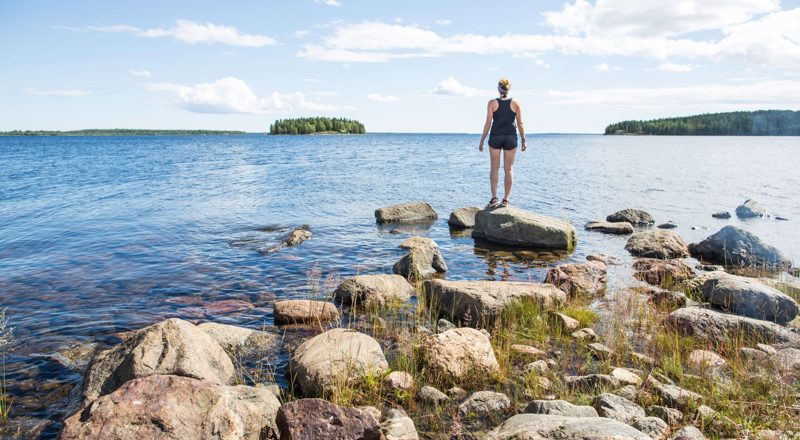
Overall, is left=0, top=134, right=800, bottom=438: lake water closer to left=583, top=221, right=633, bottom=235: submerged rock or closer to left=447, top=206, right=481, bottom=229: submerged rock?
left=447, top=206, right=481, bottom=229: submerged rock

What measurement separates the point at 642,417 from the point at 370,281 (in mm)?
5454

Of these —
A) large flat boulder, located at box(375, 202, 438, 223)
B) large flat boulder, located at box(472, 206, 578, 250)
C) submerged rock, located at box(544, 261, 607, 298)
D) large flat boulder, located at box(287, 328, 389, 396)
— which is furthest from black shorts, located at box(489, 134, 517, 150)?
large flat boulder, located at box(287, 328, 389, 396)

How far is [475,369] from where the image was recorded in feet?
20.4

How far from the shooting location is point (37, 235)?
16.6m

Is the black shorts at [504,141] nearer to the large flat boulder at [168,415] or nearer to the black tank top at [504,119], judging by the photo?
the black tank top at [504,119]

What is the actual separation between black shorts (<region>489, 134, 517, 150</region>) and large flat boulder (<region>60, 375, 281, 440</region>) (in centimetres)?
1123

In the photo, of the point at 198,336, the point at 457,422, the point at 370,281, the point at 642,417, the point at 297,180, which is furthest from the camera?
the point at 297,180

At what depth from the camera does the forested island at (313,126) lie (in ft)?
533

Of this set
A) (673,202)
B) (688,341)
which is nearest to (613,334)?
(688,341)

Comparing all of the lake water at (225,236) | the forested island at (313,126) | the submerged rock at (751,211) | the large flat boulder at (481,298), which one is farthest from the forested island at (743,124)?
the large flat boulder at (481,298)

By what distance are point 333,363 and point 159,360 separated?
6.18ft

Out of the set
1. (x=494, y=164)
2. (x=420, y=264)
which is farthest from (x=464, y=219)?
(x=420, y=264)

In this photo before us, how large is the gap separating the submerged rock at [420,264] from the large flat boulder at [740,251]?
740 centimetres

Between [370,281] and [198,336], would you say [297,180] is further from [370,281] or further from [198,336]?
[198,336]
